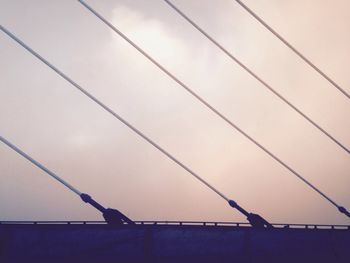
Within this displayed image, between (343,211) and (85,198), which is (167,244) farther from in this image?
(343,211)

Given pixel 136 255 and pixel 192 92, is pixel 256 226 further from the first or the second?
pixel 192 92

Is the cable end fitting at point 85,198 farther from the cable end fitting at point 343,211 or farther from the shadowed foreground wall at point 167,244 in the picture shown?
the cable end fitting at point 343,211

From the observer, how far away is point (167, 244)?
10078 millimetres

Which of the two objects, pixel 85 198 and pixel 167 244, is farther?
pixel 85 198

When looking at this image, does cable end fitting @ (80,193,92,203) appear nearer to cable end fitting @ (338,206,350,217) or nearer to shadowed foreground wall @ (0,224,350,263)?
shadowed foreground wall @ (0,224,350,263)

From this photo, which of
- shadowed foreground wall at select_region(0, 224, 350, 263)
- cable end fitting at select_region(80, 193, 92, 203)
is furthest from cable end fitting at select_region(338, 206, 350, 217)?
cable end fitting at select_region(80, 193, 92, 203)

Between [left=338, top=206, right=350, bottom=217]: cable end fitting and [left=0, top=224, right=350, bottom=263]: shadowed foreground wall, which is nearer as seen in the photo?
[left=0, top=224, right=350, bottom=263]: shadowed foreground wall

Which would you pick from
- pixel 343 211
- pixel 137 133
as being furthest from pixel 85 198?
pixel 343 211

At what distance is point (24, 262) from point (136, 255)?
2733 mm

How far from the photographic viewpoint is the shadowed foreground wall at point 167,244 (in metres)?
9.61

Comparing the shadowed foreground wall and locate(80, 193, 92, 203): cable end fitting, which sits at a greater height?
locate(80, 193, 92, 203): cable end fitting

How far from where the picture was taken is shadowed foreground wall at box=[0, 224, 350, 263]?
31.5ft

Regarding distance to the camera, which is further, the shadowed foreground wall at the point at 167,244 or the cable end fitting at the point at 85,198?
the cable end fitting at the point at 85,198

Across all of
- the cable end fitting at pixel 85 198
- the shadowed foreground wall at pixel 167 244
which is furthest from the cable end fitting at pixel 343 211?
the cable end fitting at pixel 85 198
